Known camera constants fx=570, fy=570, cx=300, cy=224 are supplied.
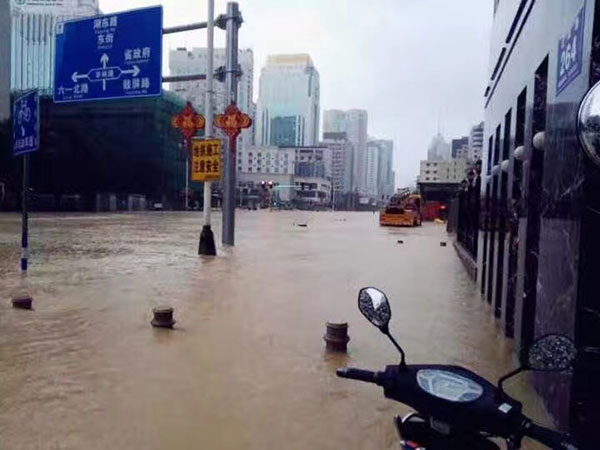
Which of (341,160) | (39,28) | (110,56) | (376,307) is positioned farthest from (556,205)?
(341,160)

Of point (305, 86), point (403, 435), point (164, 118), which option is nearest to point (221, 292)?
point (403, 435)

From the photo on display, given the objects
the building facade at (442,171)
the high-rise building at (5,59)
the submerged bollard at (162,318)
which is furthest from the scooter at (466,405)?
the building facade at (442,171)

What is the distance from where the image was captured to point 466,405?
1.80 metres

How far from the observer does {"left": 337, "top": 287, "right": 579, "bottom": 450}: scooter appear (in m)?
1.78

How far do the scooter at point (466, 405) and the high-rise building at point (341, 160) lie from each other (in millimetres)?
131981

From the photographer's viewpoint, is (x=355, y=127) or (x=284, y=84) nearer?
(x=284, y=84)

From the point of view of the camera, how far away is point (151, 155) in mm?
63094

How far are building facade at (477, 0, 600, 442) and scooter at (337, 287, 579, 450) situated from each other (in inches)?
51.3

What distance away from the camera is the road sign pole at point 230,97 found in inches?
564

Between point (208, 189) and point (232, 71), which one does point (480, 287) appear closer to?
point (208, 189)

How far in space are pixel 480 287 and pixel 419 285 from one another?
41.4 inches

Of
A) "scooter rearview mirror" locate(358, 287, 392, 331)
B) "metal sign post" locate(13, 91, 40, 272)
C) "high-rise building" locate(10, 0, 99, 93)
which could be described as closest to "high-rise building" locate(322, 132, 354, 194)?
"high-rise building" locate(10, 0, 99, 93)

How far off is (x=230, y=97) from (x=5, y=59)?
3614cm

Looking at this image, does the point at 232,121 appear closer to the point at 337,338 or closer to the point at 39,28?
the point at 39,28
